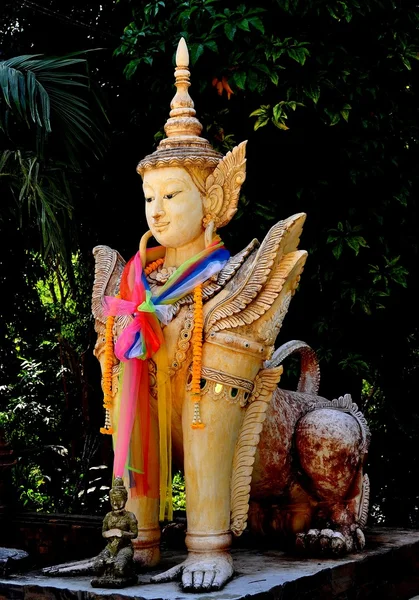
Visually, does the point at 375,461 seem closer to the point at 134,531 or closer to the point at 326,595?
the point at 326,595

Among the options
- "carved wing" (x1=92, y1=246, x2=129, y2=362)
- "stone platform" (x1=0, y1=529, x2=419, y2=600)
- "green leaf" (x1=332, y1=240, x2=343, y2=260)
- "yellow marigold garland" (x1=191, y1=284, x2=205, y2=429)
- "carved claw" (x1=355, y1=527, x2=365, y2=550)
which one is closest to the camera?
"stone platform" (x1=0, y1=529, x2=419, y2=600)

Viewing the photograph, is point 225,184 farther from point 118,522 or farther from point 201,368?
point 118,522

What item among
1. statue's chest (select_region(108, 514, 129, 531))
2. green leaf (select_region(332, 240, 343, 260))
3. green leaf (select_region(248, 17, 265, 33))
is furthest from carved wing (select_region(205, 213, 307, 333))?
green leaf (select_region(248, 17, 265, 33))

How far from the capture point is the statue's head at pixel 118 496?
10.9ft

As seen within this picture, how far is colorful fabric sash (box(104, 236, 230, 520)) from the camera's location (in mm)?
3502

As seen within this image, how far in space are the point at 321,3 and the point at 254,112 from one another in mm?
734

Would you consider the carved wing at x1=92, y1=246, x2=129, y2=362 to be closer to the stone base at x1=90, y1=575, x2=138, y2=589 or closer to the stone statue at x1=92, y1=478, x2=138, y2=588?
the stone statue at x1=92, y1=478, x2=138, y2=588

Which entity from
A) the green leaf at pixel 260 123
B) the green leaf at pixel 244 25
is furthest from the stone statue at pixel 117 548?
the green leaf at pixel 244 25

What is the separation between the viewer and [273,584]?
3.27 m

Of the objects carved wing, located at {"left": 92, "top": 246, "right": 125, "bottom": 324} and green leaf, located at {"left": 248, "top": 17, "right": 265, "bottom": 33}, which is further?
green leaf, located at {"left": 248, "top": 17, "right": 265, "bottom": 33}

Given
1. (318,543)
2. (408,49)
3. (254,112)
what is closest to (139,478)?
(318,543)

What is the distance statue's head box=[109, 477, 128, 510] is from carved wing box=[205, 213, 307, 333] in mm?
687

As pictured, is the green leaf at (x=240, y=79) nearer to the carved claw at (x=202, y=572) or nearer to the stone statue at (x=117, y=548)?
the stone statue at (x=117, y=548)

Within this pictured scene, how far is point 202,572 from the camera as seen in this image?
3.24m
